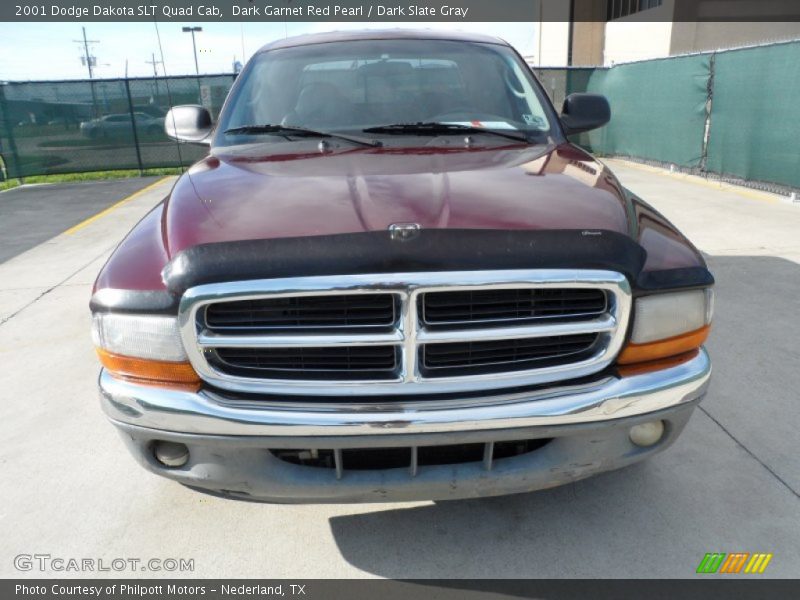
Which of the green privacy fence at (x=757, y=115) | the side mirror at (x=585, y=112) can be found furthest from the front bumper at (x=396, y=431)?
the green privacy fence at (x=757, y=115)

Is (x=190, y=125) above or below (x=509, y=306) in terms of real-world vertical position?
above

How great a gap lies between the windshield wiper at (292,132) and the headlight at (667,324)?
1413 mm

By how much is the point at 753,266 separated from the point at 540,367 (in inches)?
174

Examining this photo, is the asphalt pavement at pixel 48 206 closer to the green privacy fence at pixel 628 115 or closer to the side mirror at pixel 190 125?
the green privacy fence at pixel 628 115

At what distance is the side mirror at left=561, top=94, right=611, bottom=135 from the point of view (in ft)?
11.4

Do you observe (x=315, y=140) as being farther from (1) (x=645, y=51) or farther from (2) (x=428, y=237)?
(1) (x=645, y=51)

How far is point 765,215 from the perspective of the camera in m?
7.51

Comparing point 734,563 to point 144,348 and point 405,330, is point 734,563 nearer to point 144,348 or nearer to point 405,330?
point 405,330

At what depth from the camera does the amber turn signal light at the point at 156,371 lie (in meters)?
1.88

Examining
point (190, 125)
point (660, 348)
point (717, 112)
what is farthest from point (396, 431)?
point (717, 112)

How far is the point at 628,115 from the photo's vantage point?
507 inches

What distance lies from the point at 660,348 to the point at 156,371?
1.56m

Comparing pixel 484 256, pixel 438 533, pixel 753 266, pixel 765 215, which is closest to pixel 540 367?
pixel 484 256

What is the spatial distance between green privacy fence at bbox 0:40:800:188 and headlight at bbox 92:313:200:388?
8.92m
